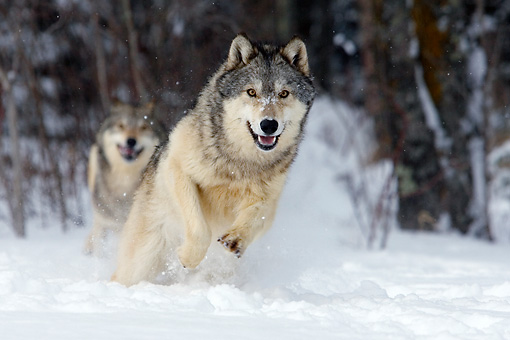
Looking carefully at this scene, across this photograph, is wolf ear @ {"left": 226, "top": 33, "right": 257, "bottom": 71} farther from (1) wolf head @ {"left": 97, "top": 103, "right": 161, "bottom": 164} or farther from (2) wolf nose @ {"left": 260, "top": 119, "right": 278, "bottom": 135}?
(1) wolf head @ {"left": 97, "top": 103, "right": 161, "bottom": 164}

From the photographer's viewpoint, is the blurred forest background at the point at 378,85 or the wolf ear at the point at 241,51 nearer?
the wolf ear at the point at 241,51

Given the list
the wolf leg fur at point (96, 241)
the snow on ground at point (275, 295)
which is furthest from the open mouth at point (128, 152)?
the snow on ground at point (275, 295)

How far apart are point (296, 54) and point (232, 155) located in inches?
33.6

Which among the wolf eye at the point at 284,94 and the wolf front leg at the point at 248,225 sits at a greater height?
the wolf eye at the point at 284,94

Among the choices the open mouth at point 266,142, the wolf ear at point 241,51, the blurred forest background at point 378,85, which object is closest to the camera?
the open mouth at point 266,142

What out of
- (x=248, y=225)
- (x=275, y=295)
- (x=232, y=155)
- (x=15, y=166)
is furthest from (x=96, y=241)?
(x=275, y=295)

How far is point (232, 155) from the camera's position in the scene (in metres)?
4.32

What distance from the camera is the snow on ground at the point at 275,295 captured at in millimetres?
2963

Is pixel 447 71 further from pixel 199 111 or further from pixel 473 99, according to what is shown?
pixel 199 111

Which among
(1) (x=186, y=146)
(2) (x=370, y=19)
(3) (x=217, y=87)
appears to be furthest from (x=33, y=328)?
(2) (x=370, y=19)

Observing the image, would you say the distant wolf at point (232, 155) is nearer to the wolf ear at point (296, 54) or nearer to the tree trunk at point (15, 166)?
the wolf ear at point (296, 54)

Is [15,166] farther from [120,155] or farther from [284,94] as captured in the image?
[284,94]

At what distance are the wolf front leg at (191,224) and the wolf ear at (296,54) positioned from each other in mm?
1075

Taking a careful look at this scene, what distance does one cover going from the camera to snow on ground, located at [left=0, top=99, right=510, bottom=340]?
2.96m
